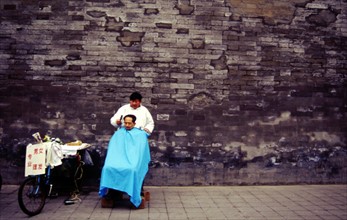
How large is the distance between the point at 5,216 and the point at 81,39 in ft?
11.8

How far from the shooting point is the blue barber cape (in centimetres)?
480

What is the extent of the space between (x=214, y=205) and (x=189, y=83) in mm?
2558

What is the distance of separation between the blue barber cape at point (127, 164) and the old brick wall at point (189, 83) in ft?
4.12

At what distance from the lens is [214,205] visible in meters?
5.20

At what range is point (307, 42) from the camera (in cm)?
688

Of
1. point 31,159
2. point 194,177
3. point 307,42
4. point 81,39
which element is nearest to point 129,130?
point 31,159

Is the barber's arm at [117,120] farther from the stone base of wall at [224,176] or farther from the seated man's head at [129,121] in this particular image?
the stone base of wall at [224,176]

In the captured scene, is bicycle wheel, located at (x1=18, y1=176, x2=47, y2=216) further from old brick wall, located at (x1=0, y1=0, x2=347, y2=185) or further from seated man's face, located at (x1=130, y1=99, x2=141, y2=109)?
seated man's face, located at (x1=130, y1=99, x2=141, y2=109)

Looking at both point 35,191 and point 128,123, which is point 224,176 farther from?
point 35,191

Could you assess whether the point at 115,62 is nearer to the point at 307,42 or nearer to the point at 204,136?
the point at 204,136

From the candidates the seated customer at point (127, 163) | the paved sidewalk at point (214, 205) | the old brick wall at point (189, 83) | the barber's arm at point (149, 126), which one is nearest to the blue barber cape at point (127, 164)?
the seated customer at point (127, 163)

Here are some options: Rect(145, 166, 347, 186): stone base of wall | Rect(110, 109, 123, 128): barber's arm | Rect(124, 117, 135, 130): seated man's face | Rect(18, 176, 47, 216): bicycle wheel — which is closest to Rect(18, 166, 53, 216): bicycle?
Rect(18, 176, 47, 216): bicycle wheel

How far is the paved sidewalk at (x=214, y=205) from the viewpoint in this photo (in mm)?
4680

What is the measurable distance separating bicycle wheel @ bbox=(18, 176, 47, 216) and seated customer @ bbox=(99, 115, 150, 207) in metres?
0.90
